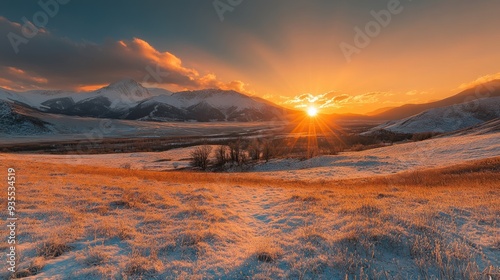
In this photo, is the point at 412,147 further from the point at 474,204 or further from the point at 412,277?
the point at 412,277

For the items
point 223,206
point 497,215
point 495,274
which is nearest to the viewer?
point 495,274

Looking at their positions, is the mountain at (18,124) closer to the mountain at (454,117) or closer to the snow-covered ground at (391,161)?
the snow-covered ground at (391,161)

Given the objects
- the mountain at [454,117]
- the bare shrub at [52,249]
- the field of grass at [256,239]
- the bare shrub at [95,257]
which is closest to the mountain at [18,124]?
the field of grass at [256,239]

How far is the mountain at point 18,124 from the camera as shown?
151875 mm

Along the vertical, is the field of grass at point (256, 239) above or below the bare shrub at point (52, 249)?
below

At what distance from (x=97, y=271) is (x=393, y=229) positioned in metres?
8.76

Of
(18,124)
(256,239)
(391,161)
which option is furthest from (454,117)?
(18,124)

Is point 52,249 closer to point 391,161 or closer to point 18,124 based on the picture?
point 391,161

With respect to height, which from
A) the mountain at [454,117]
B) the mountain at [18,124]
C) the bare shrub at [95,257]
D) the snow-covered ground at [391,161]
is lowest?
the snow-covered ground at [391,161]

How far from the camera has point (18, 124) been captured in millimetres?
158375

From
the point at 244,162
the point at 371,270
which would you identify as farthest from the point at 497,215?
the point at 244,162

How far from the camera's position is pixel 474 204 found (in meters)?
11.5

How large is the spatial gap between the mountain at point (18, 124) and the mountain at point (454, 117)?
205 meters

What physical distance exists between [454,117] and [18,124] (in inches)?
9361
